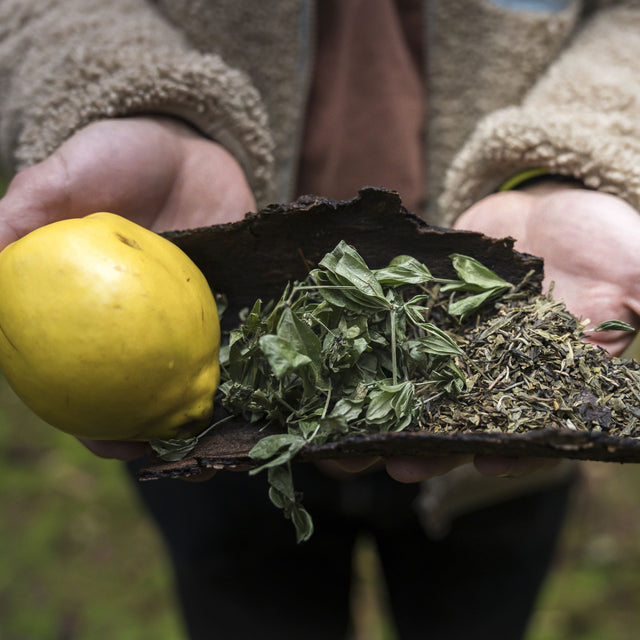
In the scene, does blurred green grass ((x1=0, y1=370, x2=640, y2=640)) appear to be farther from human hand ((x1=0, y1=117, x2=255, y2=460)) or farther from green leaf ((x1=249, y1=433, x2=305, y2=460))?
green leaf ((x1=249, y1=433, x2=305, y2=460))

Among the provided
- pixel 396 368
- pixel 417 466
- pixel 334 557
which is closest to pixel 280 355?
pixel 396 368

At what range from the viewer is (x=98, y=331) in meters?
1.10

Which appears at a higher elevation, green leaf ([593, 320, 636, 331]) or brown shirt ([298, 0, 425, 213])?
brown shirt ([298, 0, 425, 213])

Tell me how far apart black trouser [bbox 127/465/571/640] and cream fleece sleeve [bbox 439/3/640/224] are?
2.99ft

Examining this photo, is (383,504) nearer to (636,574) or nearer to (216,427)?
(216,427)

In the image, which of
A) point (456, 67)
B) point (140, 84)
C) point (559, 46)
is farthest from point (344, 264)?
point (559, 46)

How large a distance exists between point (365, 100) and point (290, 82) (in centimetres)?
21

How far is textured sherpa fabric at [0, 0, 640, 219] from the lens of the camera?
5.13ft

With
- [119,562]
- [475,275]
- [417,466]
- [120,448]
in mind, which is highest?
[475,275]

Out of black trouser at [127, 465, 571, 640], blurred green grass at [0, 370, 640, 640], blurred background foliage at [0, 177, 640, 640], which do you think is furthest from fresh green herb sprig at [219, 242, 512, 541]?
blurred green grass at [0, 370, 640, 640]

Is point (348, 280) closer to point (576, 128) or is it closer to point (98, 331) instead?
point (98, 331)

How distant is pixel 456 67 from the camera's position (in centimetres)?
181

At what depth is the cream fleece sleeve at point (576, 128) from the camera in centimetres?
154

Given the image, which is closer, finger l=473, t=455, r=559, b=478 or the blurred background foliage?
finger l=473, t=455, r=559, b=478
